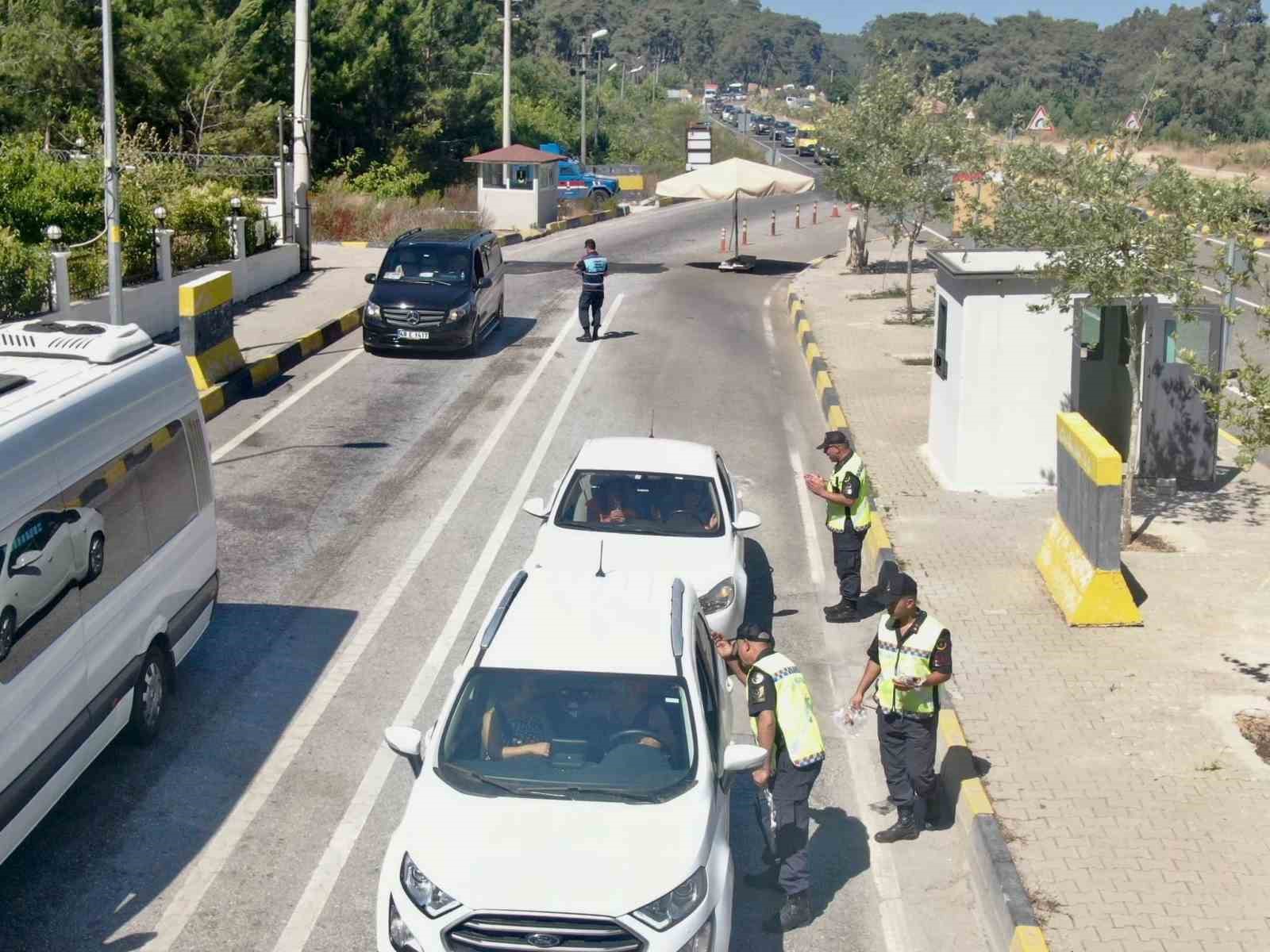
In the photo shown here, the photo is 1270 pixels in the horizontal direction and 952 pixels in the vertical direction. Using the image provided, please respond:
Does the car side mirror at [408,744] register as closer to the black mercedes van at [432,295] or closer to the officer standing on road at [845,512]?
the officer standing on road at [845,512]

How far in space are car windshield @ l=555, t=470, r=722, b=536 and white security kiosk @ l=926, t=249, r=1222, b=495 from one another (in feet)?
15.5

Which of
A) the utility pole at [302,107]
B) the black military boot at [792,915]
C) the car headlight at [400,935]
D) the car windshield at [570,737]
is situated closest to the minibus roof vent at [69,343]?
the car windshield at [570,737]

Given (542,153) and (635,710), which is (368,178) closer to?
(542,153)

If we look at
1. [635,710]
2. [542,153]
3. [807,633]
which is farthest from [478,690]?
[542,153]

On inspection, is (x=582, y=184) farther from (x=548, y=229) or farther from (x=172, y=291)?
(x=172, y=291)

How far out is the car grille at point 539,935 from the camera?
232 inches

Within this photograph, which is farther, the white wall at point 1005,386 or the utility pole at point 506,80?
the utility pole at point 506,80

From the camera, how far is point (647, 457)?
11.4m

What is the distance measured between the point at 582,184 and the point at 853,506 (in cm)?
4405

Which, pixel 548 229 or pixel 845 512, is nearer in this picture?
pixel 845 512

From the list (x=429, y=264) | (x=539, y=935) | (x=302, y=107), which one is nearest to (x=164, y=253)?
(x=429, y=264)

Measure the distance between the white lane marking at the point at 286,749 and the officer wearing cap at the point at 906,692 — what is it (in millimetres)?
3542

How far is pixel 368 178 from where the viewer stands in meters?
45.0

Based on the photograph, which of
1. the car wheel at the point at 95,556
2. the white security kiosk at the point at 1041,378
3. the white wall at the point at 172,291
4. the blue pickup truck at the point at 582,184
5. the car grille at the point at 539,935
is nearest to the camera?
the car grille at the point at 539,935
